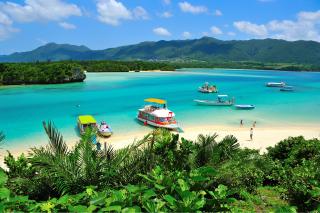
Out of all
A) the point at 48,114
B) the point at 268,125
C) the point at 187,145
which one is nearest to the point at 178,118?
the point at 268,125

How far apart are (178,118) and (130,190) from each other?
3137 centimetres

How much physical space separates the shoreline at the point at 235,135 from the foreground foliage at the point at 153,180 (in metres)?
14.8

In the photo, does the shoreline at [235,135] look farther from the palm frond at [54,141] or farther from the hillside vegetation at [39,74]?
the hillside vegetation at [39,74]

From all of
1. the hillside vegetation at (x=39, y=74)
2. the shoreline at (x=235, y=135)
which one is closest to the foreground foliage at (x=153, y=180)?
the shoreline at (x=235, y=135)

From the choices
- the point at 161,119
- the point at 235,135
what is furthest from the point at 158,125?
the point at 235,135

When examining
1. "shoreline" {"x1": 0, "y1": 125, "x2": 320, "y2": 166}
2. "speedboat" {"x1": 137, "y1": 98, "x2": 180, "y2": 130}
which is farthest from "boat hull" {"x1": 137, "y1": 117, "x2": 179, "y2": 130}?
"shoreline" {"x1": 0, "y1": 125, "x2": 320, "y2": 166}

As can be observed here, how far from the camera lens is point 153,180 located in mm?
4715

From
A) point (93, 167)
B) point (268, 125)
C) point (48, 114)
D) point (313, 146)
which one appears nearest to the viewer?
point (93, 167)

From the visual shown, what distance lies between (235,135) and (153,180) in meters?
23.2

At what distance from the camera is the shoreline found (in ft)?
75.8

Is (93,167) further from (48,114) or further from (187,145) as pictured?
Answer: (48,114)

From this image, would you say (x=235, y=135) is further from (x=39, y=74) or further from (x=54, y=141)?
(x=39, y=74)

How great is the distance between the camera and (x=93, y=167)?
5.25 metres

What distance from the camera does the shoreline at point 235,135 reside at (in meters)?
23.1
